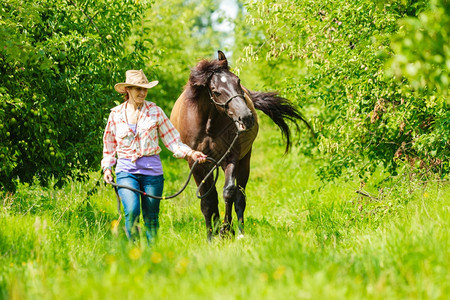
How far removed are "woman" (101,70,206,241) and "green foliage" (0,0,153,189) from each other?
127 centimetres

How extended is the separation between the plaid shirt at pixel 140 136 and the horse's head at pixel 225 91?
27.5 inches

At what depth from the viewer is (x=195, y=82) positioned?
5.92m

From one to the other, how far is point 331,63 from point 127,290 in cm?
465

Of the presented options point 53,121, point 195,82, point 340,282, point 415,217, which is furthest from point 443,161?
point 53,121

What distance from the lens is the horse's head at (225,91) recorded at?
5.43 meters

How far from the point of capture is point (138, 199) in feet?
16.4

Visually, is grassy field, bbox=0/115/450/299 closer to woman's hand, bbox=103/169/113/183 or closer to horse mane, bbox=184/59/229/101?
woman's hand, bbox=103/169/113/183

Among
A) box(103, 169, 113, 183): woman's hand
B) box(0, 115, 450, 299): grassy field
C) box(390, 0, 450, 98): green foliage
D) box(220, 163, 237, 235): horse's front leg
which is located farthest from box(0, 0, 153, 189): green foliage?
box(390, 0, 450, 98): green foliage

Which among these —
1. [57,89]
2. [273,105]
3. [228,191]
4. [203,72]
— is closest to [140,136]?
[203,72]

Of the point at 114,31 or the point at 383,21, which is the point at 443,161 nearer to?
the point at 383,21

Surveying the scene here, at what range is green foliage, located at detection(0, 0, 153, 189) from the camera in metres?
5.98

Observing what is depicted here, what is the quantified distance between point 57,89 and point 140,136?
2.55m

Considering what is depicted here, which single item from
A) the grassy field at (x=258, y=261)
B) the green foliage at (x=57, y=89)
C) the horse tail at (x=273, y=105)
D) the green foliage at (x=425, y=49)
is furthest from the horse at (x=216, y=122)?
the green foliage at (x=425, y=49)

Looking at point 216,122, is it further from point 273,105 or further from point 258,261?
point 258,261
